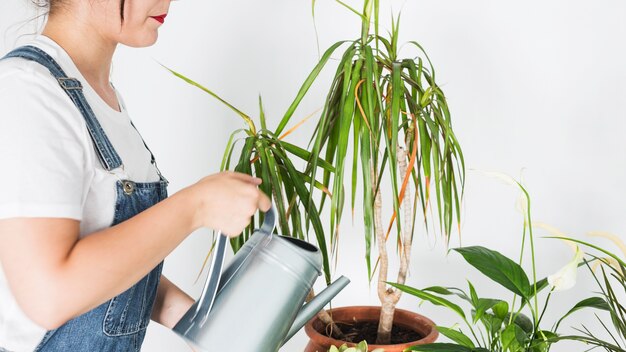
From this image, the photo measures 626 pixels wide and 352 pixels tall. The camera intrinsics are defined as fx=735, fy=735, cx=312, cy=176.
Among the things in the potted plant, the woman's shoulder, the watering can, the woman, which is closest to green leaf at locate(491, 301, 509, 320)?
the potted plant

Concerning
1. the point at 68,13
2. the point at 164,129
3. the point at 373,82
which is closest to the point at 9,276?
the point at 68,13

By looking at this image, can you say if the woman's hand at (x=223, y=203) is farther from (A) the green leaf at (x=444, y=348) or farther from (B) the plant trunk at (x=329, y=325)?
(B) the plant trunk at (x=329, y=325)

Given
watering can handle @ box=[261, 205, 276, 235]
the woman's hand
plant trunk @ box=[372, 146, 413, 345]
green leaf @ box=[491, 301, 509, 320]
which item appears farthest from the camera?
plant trunk @ box=[372, 146, 413, 345]

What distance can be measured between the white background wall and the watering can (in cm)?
119

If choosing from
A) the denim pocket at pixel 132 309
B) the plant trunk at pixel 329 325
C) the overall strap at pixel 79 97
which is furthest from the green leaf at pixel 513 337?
the overall strap at pixel 79 97

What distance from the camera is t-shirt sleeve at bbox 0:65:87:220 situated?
962 mm

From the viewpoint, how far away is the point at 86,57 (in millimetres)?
1215

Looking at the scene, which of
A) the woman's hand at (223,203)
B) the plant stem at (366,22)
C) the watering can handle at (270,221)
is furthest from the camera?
the plant stem at (366,22)

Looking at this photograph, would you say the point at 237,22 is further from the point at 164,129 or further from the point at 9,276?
the point at 9,276

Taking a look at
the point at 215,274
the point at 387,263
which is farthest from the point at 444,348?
the point at 215,274

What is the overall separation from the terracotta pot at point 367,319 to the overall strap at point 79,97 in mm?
743

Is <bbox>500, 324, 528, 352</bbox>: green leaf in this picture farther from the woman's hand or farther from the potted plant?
the woman's hand

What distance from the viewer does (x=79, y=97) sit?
3.67ft

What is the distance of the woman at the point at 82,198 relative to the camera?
96cm
